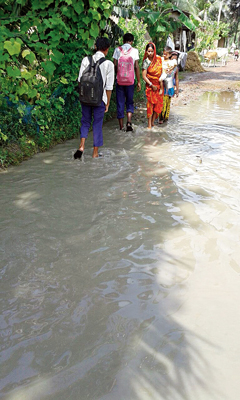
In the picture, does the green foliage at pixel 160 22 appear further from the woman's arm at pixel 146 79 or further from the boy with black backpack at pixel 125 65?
the boy with black backpack at pixel 125 65

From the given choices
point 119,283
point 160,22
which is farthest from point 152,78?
point 160,22

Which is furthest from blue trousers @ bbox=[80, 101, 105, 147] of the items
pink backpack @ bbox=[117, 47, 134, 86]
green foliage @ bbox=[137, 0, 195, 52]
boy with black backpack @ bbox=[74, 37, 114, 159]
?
green foliage @ bbox=[137, 0, 195, 52]

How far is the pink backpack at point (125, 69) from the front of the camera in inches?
260

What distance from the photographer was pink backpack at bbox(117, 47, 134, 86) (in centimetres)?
660

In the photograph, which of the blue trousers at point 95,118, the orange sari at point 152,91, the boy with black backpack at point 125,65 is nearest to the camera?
the blue trousers at point 95,118

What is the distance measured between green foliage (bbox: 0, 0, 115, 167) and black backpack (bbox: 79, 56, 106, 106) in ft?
2.54

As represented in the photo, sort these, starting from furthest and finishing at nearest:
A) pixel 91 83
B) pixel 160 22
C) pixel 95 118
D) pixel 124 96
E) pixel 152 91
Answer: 1. pixel 160 22
2. pixel 152 91
3. pixel 124 96
4. pixel 95 118
5. pixel 91 83

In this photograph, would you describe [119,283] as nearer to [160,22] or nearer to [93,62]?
[93,62]

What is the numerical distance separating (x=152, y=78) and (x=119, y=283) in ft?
18.4

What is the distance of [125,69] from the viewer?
21.9 feet

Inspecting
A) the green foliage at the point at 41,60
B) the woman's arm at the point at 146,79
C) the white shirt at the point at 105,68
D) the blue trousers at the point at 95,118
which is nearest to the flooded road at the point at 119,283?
the blue trousers at the point at 95,118

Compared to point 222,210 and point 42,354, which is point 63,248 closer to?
point 42,354

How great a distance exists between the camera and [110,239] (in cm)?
332

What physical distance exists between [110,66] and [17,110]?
153 cm
